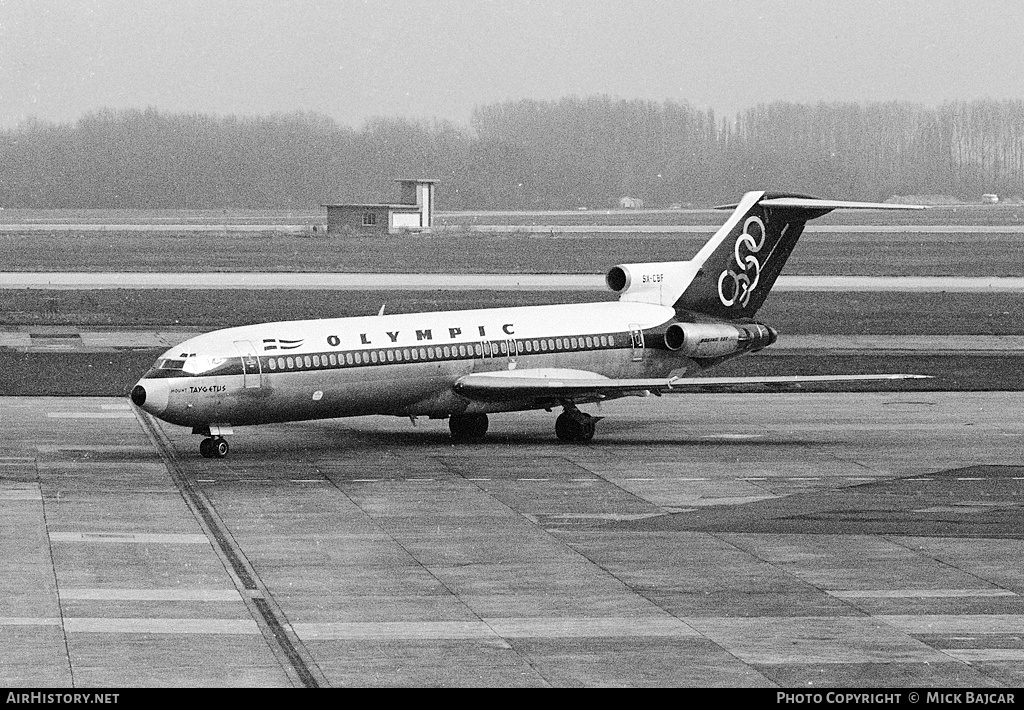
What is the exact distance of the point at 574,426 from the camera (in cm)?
3781

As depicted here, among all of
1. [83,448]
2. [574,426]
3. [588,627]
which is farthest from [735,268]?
[588,627]

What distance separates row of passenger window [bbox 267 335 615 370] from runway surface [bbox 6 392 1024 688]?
2.14 meters

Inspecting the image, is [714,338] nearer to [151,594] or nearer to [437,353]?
[437,353]

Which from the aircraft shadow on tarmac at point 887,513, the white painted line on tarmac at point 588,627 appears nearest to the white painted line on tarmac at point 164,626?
the white painted line on tarmac at point 588,627

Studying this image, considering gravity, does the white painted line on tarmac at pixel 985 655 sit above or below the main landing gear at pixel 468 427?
above

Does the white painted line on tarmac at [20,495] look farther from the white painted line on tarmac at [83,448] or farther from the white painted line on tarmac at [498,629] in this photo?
the white painted line on tarmac at [498,629]

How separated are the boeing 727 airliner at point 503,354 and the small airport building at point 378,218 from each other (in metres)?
91.3

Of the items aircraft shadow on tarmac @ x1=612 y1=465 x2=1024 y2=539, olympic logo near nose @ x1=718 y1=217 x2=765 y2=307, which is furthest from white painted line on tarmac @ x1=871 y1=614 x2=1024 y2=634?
olympic logo near nose @ x1=718 y1=217 x2=765 y2=307

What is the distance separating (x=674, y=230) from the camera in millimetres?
150375

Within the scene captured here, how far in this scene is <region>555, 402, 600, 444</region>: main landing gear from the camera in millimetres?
37812

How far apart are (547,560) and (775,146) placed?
576ft

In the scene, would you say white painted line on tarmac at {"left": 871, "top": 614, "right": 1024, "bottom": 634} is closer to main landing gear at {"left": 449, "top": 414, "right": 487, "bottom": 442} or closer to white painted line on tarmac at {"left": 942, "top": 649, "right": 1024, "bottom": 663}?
white painted line on tarmac at {"left": 942, "top": 649, "right": 1024, "bottom": 663}

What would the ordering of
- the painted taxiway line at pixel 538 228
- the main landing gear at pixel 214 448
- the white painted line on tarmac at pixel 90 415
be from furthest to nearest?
the painted taxiway line at pixel 538 228, the white painted line on tarmac at pixel 90 415, the main landing gear at pixel 214 448

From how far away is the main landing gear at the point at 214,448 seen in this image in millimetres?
34531
